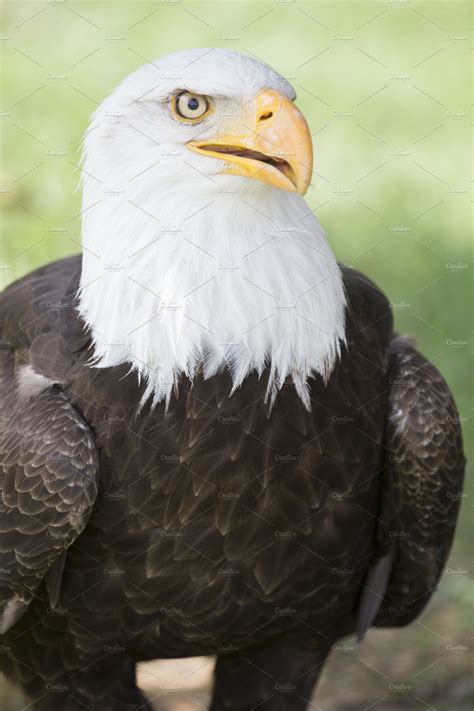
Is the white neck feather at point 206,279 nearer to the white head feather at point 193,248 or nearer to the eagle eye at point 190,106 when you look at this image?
the white head feather at point 193,248

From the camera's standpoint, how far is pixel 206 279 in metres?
3.90

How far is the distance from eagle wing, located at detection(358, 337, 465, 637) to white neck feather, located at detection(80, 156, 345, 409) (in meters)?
0.59

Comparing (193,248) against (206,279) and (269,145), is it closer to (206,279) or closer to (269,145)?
(206,279)

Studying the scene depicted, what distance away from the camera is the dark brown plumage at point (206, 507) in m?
4.06

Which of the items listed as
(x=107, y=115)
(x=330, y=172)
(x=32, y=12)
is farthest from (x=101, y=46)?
(x=107, y=115)

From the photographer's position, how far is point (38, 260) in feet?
24.8

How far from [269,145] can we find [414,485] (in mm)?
1521

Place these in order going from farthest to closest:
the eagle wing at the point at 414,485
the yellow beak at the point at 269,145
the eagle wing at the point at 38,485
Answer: the eagle wing at the point at 414,485 < the eagle wing at the point at 38,485 < the yellow beak at the point at 269,145

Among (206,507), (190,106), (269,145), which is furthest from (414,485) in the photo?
(190,106)

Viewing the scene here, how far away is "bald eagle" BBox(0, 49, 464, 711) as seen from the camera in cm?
386

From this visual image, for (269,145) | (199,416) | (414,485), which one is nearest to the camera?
(269,145)

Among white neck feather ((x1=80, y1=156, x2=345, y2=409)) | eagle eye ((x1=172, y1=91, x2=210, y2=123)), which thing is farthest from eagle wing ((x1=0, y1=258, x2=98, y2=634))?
eagle eye ((x1=172, y1=91, x2=210, y2=123))

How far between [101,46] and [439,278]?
12.1 ft

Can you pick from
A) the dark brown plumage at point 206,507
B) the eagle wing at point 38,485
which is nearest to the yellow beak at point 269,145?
the dark brown plumage at point 206,507
